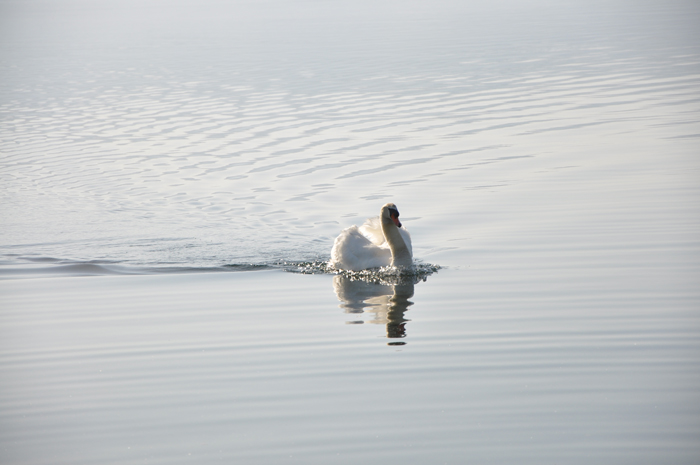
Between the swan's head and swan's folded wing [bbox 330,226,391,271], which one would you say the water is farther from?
the swan's head

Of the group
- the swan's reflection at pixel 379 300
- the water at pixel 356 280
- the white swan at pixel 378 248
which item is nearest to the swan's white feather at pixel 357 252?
the white swan at pixel 378 248

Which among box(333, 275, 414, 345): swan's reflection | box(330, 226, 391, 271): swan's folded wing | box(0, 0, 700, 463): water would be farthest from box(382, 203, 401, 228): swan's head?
box(333, 275, 414, 345): swan's reflection

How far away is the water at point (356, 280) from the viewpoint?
738cm

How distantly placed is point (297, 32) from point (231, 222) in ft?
173

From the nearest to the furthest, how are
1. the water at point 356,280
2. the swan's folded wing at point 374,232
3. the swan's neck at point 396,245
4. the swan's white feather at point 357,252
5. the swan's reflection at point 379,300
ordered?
1. the water at point 356,280
2. the swan's reflection at point 379,300
3. the swan's neck at point 396,245
4. the swan's white feather at point 357,252
5. the swan's folded wing at point 374,232

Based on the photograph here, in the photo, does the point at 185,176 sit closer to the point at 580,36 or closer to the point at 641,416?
the point at 641,416

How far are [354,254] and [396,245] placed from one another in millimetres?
753

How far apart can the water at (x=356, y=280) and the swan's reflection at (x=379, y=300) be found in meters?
0.06

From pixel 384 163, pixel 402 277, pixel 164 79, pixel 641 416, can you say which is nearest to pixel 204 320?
pixel 402 277

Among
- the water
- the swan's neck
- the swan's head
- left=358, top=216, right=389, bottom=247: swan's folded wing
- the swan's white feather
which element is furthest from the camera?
left=358, top=216, right=389, bottom=247: swan's folded wing

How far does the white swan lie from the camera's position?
12.6 m

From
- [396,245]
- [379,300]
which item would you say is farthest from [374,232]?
[379,300]

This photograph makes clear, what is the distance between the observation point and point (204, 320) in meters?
10.5

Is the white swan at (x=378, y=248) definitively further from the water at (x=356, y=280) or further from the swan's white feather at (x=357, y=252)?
the water at (x=356, y=280)
